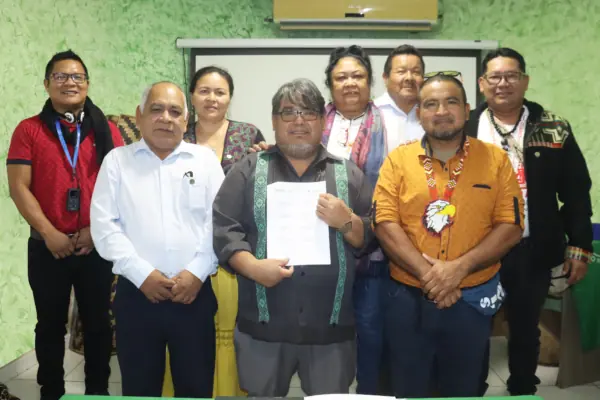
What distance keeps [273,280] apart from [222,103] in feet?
3.73

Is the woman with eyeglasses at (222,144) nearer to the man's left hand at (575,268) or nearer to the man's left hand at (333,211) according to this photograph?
the man's left hand at (333,211)

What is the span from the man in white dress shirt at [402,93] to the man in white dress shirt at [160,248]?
3.33ft

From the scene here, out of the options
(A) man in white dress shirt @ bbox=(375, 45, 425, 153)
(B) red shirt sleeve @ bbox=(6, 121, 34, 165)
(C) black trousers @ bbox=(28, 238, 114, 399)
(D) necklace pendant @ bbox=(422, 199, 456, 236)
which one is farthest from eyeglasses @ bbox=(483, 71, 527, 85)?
(B) red shirt sleeve @ bbox=(6, 121, 34, 165)

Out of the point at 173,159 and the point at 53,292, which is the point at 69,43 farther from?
the point at 173,159

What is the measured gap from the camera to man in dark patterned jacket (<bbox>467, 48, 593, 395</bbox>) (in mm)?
2406

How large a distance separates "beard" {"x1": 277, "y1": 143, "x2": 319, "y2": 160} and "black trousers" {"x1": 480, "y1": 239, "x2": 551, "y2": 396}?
3.88 feet

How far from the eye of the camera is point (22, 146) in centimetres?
250

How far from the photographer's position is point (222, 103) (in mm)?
2568

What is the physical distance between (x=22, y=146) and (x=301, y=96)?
1512 millimetres

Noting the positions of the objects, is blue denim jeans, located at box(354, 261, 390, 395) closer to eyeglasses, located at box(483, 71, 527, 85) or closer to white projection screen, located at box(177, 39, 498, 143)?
eyeglasses, located at box(483, 71, 527, 85)

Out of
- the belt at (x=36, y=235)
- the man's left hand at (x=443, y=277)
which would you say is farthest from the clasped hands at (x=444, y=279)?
the belt at (x=36, y=235)

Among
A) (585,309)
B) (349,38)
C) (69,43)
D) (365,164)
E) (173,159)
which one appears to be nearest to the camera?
(173,159)

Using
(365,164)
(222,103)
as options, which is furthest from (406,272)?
(222,103)

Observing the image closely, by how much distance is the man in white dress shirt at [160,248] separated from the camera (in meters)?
1.96
